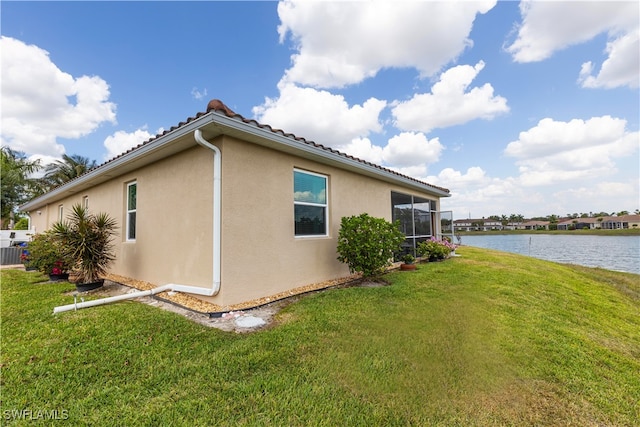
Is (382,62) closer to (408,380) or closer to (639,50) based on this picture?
(639,50)

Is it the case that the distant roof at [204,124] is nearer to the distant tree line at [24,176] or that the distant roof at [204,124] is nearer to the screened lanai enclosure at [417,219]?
the screened lanai enclosure at [417,219]

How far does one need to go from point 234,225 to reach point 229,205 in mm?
337

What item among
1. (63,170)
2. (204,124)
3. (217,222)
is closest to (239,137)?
(204,124)

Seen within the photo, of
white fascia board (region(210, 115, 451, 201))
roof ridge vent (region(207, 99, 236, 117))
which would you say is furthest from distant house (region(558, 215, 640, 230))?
roof ridge vent (region(207, 99, 236, 117))

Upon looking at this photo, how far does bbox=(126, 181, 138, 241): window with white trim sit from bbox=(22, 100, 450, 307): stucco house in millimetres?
26

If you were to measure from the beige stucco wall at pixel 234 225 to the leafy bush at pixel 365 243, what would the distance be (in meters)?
0.42

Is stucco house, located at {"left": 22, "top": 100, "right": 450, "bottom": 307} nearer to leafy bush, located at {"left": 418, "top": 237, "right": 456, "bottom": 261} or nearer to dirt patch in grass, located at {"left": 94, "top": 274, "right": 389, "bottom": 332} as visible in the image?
dirt patch in grass, located at {"left": 94, "top": 274, "right": 389, "bottom": 332}

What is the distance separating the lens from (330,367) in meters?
2.72

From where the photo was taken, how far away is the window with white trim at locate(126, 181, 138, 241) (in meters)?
6.95

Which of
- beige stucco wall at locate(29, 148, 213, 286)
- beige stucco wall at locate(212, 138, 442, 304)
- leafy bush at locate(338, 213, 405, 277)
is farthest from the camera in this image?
leafy bush at locate(338, 213, 405, 277)

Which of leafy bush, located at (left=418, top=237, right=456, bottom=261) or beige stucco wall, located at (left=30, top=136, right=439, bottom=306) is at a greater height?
beige stucco wall, located at (left=30, top=136, right=439, bottom=306)

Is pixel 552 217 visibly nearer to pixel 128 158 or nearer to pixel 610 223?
pixel 610 223

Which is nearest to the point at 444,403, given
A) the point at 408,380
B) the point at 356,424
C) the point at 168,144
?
the point at 408,380

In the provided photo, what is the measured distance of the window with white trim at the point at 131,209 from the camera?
274 inches
